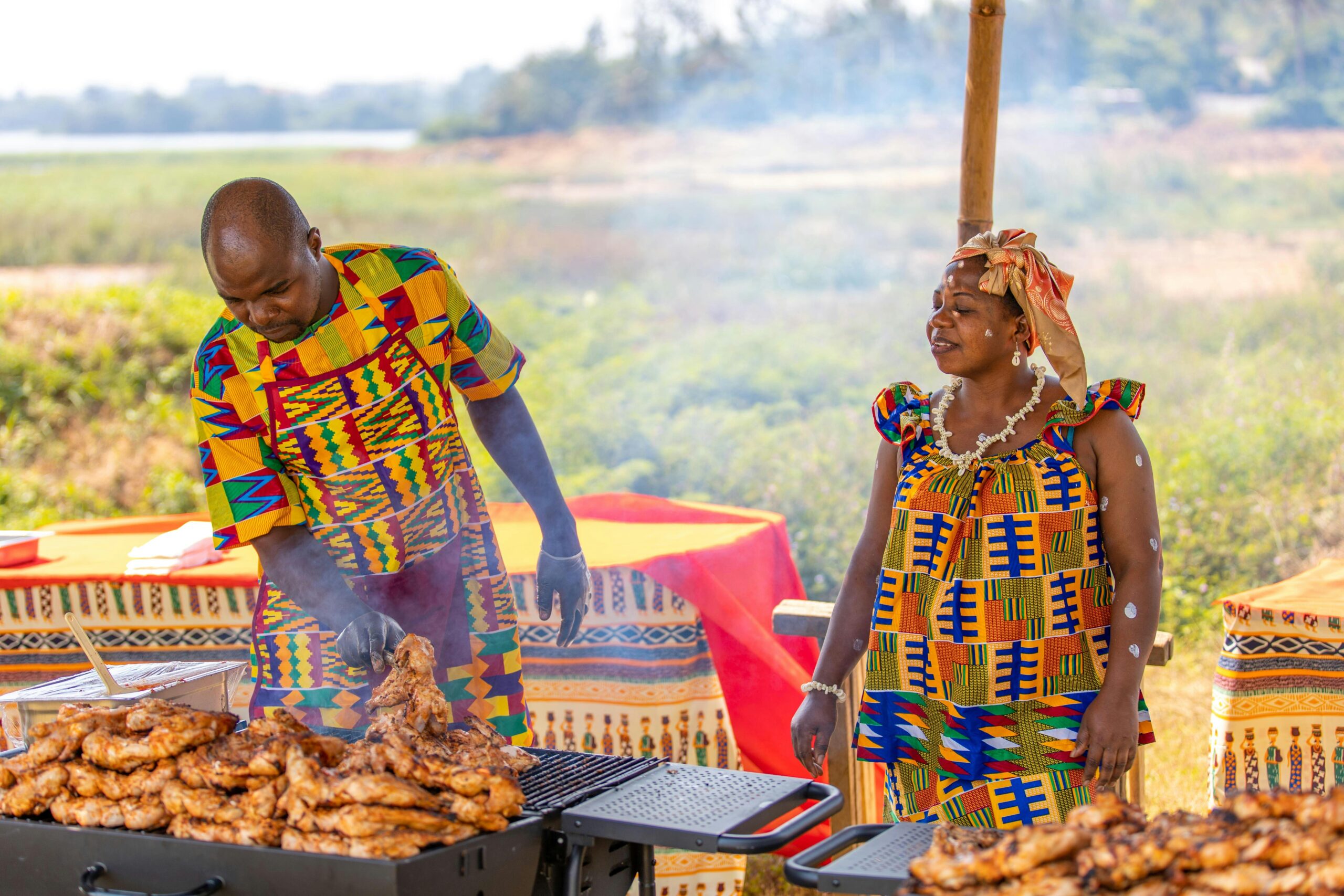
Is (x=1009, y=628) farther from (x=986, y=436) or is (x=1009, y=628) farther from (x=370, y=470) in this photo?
(x=370, y=470)

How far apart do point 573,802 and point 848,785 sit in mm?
1995

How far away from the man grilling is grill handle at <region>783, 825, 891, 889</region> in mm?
1019

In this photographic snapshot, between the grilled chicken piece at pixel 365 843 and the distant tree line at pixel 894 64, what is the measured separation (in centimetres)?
1188

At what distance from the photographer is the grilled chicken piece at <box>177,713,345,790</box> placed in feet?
7.09

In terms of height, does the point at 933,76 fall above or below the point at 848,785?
above

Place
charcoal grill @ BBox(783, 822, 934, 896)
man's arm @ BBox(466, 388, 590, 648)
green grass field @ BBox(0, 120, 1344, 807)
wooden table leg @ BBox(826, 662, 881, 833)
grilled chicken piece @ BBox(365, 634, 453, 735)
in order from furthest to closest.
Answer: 1. green grass field @ BBox(0, 120, 1344, 807)
2. wooden table leg @ BBox(826, 662, 881, 833)
3. man's arm @ BBox(466, 388, 590, 648)
4. grilled chicken piece @ BBox(365, 634, 453, 735)
5. charcoal grill @ BBox(783, 822, 934, 896)

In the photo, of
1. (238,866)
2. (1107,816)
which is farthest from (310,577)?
(1107,816)

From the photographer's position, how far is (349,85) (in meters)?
17.0

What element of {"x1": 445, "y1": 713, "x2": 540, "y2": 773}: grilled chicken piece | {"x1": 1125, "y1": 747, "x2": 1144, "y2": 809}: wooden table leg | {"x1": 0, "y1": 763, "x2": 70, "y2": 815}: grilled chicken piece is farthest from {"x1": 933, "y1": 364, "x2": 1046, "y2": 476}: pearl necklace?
{"x1": 0, "y1": 763, "x2": 70, "y2": 815}: grilled chicken piece

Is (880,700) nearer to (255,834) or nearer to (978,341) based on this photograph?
(978,341)

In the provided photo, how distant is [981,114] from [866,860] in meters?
2.13

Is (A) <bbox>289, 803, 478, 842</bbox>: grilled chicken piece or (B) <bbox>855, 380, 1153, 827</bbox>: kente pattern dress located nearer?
(A) <bbox>289, 803, 478, 842</bbox>: grilled chicken piece

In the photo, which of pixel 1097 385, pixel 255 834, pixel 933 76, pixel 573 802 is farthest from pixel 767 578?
pixel 933 76

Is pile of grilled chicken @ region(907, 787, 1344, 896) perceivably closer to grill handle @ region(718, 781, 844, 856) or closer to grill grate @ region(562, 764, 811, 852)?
grill handle @ region(718, 781, 844, 856)
